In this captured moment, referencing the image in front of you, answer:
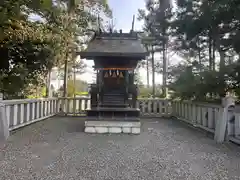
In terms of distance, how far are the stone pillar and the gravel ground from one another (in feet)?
0.79

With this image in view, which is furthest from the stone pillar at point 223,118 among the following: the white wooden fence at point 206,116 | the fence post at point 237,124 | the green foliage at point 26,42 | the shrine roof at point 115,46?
the green foliage at point 26,42

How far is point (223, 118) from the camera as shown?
4.35m

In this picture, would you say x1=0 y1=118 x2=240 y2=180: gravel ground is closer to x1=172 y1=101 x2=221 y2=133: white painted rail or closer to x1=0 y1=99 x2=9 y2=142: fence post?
x1=0 y1=99 x2=9 y2=142: fence post

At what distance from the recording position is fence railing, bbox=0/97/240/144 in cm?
461

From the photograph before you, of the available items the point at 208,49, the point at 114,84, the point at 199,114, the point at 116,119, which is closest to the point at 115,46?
the point at 114,84

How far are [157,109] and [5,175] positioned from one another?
7.56 m

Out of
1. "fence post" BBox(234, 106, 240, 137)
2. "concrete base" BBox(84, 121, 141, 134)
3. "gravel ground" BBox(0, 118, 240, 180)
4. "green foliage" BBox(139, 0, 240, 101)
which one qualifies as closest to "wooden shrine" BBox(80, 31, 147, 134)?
"concrete base" BBox(84, 121, 141, 134)

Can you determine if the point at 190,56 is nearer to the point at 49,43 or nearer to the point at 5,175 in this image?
the point at 49,43

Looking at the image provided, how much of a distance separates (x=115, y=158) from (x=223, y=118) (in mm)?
2476

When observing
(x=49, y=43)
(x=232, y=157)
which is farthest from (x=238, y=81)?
(x=49, y=43)

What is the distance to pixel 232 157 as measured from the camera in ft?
11.2

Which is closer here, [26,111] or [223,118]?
[223,118]

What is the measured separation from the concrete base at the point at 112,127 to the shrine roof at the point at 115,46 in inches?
70.4

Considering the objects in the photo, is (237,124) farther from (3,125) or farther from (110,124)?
(3,125)
